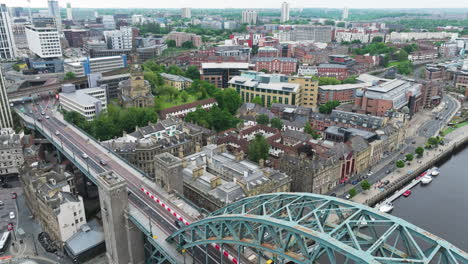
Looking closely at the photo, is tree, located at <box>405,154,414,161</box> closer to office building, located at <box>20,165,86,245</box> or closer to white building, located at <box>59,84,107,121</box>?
office building, located at <box>20,165,86,245</box>

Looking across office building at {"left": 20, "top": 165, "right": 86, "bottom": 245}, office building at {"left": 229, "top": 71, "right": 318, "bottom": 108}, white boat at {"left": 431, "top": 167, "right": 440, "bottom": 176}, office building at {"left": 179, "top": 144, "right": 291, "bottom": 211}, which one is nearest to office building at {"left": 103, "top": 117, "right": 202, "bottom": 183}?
office building at {"left": 179, "top": 144, "right": 291, "bottom": 211}

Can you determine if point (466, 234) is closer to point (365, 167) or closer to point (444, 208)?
point (444, 208)

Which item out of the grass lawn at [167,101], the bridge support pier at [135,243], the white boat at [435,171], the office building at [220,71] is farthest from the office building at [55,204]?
the office building at [220,71]

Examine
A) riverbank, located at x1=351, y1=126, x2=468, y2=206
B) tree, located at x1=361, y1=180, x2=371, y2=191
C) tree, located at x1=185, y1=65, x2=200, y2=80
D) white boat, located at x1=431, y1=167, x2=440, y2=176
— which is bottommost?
white boat, located at x1=431, y1=167, x2=440, y2=176

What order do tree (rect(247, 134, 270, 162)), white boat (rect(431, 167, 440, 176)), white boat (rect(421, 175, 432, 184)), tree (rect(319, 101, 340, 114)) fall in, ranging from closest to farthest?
1. tree (rect(247, 134, 270, 162))
2. white boat (rect(421, 175, 432, 184))
3. white boat (rect(431, 167, 440, 176))
4. tree (rect(319, 101, 340, 114))

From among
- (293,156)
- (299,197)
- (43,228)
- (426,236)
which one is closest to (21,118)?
(43,228)

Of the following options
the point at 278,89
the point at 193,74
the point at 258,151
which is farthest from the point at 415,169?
the point at 193,74

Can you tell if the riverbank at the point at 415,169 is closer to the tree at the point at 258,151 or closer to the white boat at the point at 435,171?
the white boat at the point at 435,171
